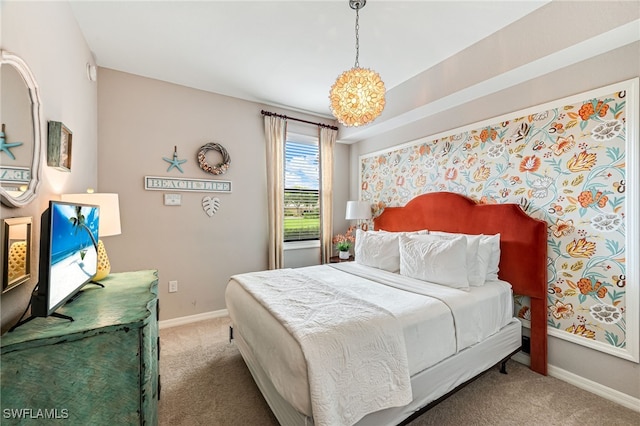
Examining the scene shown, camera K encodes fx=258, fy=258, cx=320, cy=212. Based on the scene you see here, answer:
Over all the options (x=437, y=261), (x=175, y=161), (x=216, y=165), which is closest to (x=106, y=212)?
(x=175, y=161)

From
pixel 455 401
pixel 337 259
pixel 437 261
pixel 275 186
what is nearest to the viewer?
pixel 455 401

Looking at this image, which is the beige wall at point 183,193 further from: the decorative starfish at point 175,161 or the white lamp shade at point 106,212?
the white lamp shade at point 106,212

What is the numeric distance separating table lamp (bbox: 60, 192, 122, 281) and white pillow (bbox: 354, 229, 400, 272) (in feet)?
7.66

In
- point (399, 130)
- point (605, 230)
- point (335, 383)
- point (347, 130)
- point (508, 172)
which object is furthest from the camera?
point (347, 130)

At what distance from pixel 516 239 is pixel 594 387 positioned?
1.16 meters

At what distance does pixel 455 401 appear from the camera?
5.94ft

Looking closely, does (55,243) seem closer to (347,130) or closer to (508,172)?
(508,172)

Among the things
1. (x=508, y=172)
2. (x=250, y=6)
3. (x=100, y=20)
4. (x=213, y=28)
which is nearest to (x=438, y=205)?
(x=508, y=172)

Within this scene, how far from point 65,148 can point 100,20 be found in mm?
1205

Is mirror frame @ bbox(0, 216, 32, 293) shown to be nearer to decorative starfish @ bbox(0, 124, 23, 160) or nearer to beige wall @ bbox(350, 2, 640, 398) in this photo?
decorative starfish @ bbox(0, 124, 23, 160)

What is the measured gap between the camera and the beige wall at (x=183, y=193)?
2.83 metres

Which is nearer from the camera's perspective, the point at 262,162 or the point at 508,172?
the point at 508,172

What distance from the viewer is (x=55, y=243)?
3.67ft

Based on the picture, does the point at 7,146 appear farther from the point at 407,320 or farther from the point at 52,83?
the point at 407,320
